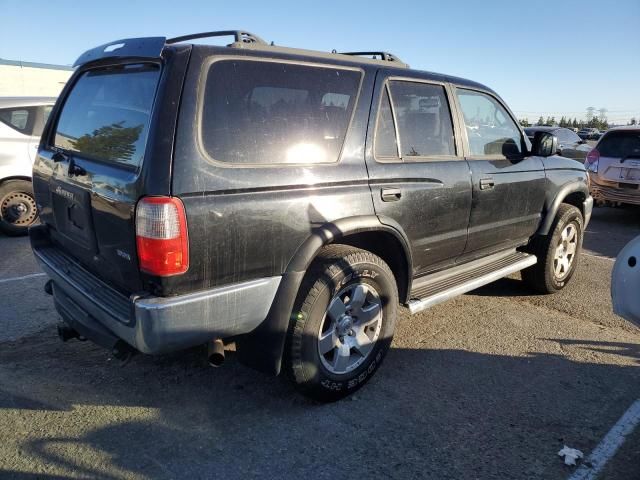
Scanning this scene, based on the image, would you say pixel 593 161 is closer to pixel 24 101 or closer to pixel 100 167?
pixel 100 167

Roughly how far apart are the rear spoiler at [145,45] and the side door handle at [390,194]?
3.63ft

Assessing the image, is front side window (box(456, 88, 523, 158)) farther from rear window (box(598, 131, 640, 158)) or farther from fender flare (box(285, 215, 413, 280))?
rear window (box(598, 131, 640, 158))

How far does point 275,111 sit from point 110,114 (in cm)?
94

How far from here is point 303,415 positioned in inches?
116

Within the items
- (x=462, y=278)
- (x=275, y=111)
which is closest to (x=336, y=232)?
(x=275, y=111)

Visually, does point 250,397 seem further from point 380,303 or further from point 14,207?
point 14,207

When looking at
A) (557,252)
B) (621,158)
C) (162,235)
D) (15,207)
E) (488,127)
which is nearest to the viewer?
(162,235)

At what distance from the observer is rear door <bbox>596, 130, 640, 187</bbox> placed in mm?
8609

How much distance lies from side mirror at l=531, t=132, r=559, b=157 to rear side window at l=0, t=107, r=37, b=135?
632 centimetres

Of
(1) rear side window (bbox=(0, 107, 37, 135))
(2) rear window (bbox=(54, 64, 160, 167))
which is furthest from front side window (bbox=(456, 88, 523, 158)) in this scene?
(1) rear side window (bbox=(0, 107, 37, 135))

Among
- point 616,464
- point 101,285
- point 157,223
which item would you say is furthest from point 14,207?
point 616,464

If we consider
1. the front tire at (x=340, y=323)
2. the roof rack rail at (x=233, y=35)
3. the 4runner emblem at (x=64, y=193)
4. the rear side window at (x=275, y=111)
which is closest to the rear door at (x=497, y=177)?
the front tire at (x=340, y=323)

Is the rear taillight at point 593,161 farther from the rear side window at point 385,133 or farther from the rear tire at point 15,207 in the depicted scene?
the rear tire at point 15,207

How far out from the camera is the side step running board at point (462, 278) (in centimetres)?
352
